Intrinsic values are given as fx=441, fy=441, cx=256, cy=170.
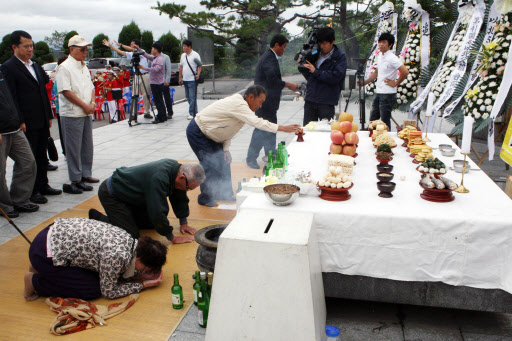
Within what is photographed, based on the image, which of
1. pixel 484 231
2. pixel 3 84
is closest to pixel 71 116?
pixel 3 84

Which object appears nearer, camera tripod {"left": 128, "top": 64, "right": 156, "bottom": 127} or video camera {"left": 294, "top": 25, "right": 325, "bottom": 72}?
video camera {"left": 294, "top": 25, "right": 325, "bottom": 72}

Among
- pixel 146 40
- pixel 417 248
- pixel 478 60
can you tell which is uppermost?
pixel 146 40

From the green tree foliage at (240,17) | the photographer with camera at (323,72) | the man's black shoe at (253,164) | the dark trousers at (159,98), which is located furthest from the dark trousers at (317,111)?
the green tree foliage at (240,17)

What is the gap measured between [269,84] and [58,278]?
4009mm

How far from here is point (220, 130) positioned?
484cm

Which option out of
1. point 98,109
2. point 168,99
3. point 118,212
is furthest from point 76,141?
point 98,109

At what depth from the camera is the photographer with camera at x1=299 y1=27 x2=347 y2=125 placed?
591cm

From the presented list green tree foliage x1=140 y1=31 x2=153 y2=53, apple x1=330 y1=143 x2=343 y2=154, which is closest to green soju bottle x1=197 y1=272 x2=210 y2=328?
apple x1=330 y1=143 x2=343 y2=154

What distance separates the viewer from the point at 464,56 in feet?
21.9

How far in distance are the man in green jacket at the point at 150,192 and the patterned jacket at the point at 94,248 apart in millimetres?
626

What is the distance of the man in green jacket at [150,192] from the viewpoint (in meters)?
3.59

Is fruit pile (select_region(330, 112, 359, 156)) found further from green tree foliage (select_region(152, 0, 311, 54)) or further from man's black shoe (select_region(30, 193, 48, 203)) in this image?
green tree foliage (select_region(152, 0, 311, 54))

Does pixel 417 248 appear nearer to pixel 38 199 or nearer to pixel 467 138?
pixel 467 138

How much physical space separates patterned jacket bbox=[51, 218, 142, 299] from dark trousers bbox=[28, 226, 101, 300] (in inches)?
2.4
